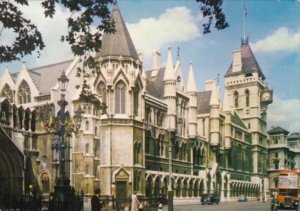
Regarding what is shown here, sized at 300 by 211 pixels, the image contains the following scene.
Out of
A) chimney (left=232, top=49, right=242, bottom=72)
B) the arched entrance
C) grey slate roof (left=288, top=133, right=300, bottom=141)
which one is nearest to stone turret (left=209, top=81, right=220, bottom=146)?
chimney (left=232, top=49, right=242, bottom=72)

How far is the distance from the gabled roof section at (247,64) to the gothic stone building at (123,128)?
22.1 metres

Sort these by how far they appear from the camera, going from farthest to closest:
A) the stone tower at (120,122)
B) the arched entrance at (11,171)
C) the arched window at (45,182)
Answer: the arched window at (45,182) → the stone tower at (120,122) → the arched entrance at (11,171)

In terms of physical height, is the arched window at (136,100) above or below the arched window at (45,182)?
above

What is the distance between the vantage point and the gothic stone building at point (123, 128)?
4381 centimetres

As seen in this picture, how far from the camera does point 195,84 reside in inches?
2372

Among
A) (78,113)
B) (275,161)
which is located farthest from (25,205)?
(275,161)

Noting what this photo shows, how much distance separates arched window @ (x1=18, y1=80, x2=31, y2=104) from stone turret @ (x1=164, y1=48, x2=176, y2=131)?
14.4 m

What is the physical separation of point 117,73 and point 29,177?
11883 mm

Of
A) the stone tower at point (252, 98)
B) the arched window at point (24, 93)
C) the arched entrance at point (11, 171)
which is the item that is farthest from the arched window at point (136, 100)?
the stone tower at point (252, 98)

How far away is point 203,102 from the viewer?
2726 inches

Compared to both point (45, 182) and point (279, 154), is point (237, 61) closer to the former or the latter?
point (279, 154)

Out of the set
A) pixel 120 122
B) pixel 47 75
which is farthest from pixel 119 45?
pixel 47 75

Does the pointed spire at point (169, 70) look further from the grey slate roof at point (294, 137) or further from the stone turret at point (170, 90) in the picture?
the grey slate roof at point (294, 137)

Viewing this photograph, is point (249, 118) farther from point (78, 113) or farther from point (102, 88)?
point (78, 113)
